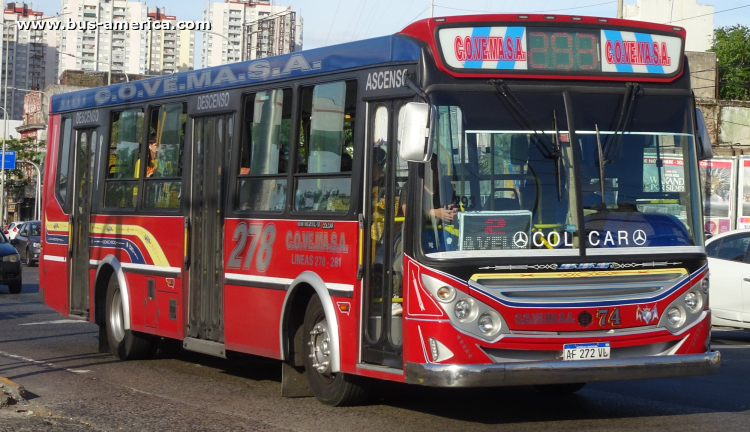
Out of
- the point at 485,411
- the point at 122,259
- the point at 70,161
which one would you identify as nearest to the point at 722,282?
the point at 485,411

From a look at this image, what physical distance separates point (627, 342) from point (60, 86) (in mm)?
74251

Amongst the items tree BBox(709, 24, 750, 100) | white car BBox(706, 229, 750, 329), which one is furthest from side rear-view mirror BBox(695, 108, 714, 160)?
tree BBox(709, 24, 750, 100)

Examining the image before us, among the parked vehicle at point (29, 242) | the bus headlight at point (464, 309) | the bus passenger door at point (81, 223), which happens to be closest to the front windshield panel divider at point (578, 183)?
the bus headlight at point (464, 309)

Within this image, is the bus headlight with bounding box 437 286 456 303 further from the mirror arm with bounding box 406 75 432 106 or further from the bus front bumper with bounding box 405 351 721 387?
the mirror arm with bounding box 406 75 432 106

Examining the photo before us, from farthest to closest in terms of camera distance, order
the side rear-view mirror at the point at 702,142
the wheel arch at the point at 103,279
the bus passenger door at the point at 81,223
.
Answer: the bus passenger door at the point at 81,223, the wheel arch at the point at 103,279, the side rear-view mirror at the point at 702,142

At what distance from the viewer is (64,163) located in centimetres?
1446

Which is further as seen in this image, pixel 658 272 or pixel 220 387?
pixel 220 387

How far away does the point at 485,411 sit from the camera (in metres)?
8.97

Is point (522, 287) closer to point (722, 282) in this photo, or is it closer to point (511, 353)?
point (511, 353)

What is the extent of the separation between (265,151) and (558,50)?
3185mm

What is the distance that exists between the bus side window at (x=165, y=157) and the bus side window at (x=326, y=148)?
8.75 ft

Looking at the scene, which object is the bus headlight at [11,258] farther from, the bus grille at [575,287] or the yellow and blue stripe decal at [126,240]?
the bus grille at [575,287]

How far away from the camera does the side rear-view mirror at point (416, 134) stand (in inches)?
292

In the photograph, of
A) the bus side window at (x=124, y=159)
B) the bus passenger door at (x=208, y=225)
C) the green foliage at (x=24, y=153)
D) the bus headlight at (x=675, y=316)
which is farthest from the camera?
the green foliage at (x=24, y=153)
